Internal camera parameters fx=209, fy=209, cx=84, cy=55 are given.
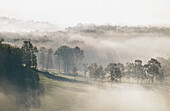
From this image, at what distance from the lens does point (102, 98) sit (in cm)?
10700

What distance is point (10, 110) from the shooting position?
75188mm

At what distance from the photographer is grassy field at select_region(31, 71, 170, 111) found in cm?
9044

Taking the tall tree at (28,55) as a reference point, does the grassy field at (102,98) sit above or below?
below

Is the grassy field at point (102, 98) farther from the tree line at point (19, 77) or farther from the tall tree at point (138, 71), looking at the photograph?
the tall tree at point (138, 71)

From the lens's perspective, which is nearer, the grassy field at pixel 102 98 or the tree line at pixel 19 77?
the tree line at pixel 19 77

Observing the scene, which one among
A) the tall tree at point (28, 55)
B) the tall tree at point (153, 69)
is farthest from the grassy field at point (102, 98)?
the tall tree at point (153, 69)

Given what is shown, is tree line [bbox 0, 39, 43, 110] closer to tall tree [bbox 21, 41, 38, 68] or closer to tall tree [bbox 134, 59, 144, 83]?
tall tree [bbox 21, 41, 38, 68]

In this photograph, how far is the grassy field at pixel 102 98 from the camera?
9044 centimetres

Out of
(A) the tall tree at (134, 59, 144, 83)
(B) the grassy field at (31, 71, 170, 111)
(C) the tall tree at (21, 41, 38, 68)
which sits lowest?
(B) the grassy field at (31, 71, 170, 111)

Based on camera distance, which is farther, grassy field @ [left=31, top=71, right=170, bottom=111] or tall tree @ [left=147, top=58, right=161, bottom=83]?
tall tree @ [left=147, top=58, right=161, bottom=83]

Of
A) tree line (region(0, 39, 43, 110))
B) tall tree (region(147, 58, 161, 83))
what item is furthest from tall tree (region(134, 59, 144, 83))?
tree line (region(0, 39, 43, 110))

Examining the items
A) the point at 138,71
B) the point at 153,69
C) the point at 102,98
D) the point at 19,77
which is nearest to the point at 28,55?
the point at 19,77

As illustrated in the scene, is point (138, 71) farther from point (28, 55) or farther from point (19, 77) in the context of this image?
point (19, 77)

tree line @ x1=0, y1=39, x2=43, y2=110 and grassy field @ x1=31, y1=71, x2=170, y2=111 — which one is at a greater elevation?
tree line @ x1=0, y1=39, x2=43, y2=110
